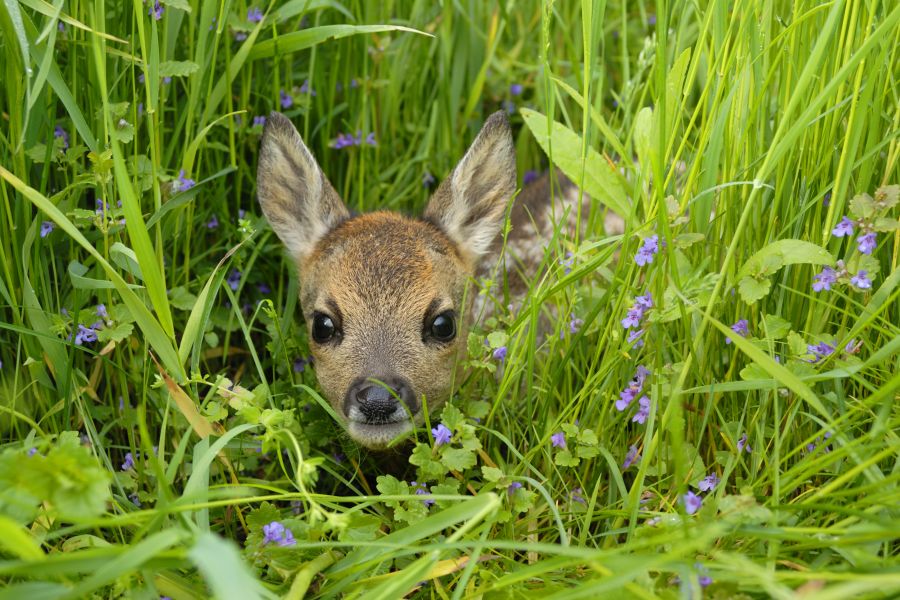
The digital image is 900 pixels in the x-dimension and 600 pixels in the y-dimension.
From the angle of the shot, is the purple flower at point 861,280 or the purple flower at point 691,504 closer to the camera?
the purple flower at point 691,504

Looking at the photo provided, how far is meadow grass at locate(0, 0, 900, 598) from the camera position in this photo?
2.43 meters

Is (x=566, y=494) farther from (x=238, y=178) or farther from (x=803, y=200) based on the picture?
(x=238, y=178)

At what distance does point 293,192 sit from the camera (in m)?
4.59

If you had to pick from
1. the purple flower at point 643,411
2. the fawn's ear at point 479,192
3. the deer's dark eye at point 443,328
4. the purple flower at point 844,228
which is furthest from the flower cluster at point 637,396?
the fawn's ear at point 479,192

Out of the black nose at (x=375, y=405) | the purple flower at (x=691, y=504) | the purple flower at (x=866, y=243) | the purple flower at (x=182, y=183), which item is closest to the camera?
the purple flower at (x=691, y=504)

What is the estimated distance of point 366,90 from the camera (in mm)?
4781

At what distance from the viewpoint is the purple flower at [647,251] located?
3.07 meters

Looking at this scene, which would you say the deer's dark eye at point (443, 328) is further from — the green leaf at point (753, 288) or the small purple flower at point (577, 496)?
the green leaf at point (753, 288)

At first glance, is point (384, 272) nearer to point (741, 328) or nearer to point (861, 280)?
point (741, 328)

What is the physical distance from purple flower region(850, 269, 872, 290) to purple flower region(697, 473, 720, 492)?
2.39 ft

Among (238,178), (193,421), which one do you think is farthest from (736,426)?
(238,178)

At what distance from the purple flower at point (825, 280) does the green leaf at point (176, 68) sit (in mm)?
2263

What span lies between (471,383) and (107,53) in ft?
5.97

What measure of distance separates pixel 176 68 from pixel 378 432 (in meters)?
1.51
